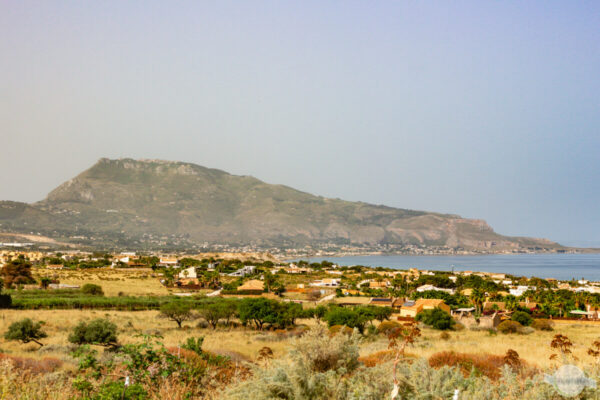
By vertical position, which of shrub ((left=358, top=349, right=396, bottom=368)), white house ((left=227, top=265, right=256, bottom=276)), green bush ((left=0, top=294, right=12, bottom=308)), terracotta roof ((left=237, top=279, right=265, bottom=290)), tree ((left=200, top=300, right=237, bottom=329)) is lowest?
white house ((left=227, top=265, right=256, bottom=276))

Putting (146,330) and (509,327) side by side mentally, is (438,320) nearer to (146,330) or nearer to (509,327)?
(509,327)

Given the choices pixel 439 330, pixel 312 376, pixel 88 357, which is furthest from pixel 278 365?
pixel 439 330

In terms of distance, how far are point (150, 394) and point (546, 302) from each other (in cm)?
5511

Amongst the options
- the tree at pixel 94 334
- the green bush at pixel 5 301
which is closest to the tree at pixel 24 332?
the tree at pixel 94 334

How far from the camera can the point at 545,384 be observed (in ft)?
19.9

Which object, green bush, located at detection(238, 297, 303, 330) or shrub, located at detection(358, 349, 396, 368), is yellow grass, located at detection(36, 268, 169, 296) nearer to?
green bush, located at detection(238, 297, 303, 330)

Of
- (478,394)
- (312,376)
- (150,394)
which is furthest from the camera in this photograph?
(150,394)

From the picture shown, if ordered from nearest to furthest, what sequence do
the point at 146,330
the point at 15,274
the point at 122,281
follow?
the point at 146,330 → the point at 15,274 → the point at 122,281

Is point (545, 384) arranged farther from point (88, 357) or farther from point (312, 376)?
point (88, 357)

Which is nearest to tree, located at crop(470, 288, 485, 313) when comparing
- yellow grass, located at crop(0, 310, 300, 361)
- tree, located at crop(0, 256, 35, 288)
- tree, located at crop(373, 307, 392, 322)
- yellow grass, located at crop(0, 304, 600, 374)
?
yellow grass, located at crop(0, 304, 600, 374)

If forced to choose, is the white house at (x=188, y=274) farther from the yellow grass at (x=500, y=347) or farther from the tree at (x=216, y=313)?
the yellow grass at (x=500, y=347)

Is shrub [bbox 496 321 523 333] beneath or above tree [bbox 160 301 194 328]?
above

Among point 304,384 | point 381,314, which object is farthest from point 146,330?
point 304,384

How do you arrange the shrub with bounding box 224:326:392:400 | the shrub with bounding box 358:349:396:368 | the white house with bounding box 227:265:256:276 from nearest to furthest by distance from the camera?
the shrub with bounding box 224:326:392:400
the shrub with bounding box 358:349:396:368
the white house with bounding box 227:265:256:276
